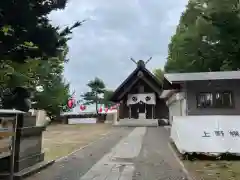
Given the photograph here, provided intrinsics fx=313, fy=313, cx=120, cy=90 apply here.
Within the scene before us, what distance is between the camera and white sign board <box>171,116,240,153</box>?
10.1m

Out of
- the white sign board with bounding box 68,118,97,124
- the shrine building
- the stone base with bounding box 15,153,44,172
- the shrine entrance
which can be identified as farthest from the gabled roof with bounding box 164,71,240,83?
the white sign board with bounding box 68,118,97,124

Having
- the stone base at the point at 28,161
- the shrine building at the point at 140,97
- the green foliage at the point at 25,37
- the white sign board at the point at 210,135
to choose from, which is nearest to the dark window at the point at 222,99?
the white sign board at the point at 210,135

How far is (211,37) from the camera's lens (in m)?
26.1

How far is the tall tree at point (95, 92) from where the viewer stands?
66125mm

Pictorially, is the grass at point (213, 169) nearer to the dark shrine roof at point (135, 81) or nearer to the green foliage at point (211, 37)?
the green foliage at point (211, 37)

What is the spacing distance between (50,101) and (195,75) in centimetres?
2061

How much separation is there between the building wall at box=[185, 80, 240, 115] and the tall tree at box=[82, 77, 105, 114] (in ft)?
157

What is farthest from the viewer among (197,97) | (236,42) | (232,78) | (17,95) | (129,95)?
(129,95)

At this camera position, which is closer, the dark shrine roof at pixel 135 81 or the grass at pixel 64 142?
the grass at pixel 64 142

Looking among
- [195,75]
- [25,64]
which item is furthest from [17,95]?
[195,75]

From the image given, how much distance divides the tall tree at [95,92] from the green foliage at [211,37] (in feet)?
122

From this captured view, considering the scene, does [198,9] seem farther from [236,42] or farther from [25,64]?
[25,64]

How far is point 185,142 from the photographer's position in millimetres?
10438

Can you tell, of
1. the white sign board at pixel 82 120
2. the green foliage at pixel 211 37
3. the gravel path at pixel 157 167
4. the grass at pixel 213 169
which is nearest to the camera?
the grass at pixel 213 169
